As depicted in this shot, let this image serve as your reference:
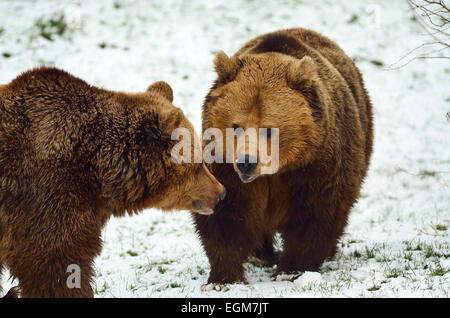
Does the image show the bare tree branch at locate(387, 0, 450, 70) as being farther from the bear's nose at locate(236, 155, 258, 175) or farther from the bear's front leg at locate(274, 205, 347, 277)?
the bear's nose at locate(236, 155, 258, 175)

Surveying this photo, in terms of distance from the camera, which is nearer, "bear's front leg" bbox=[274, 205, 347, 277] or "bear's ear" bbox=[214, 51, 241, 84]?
"bear's ear" bbox=[214, 51, 241, 84]

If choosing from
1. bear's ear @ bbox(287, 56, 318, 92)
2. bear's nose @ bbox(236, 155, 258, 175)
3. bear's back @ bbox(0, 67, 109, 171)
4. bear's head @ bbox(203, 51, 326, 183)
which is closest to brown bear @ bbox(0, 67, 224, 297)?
bear's back @ bbox(0, 67, 109, 171)

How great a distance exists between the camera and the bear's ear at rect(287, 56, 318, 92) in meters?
5.54

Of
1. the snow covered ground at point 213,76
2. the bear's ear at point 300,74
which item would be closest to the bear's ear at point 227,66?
the bear's ear at point 300,74

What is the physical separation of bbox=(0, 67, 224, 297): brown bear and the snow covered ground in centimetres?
134

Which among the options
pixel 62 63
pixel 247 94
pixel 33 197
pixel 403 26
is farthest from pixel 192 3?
pixel 33 197

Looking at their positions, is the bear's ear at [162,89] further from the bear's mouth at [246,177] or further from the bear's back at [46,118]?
the bear's mouth at [246,177]

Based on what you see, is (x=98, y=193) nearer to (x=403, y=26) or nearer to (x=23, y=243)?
(x=23, y=243)

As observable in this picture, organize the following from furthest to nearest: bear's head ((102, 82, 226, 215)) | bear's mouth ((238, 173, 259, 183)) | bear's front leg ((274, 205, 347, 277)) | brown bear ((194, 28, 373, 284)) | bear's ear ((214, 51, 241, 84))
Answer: bear's front leg ((274, 205, 347, 277)) < bear's ear ((214, 51, 241, 84)) < brown bear ((194, 28, 373, 284)) < bear's mouth ((238, 173, 259, 183)) < bear's head ((102, 82, 226, 215))

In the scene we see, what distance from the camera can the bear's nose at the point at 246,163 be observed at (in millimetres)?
5180

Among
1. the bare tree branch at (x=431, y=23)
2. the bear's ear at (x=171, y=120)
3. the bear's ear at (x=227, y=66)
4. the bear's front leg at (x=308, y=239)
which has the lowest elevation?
the bear's front leg at (x=308, y=239)

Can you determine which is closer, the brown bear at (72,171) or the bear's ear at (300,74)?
the brown bear at (72,171)

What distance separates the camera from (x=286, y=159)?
18.3ft

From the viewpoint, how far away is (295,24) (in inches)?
687
